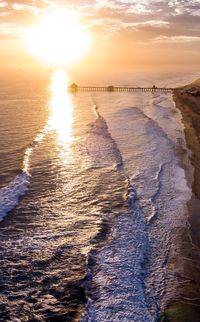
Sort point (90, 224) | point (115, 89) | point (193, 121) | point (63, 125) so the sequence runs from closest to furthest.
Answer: point (90, 224)
point (63, 125)
point (193, 121)
point (115, 89)

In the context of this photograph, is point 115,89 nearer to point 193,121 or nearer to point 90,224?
point 193,121

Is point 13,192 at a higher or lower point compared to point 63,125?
lower

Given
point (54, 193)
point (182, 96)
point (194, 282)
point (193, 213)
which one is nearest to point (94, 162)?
point (54, 193)

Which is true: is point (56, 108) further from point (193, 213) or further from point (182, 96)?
point (193, 213)

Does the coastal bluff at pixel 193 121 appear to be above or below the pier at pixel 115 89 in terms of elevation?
below

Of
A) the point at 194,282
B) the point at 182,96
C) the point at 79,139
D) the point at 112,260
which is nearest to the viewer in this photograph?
the point at 194,282

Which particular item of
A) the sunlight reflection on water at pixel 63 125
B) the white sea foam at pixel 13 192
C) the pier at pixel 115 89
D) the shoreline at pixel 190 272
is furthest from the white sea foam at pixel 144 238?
the pier at pixel 115 89

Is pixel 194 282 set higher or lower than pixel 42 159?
lower

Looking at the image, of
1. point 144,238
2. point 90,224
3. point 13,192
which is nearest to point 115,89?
point 13,192

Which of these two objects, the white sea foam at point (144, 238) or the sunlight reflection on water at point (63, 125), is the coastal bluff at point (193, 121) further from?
the sunlight reflection on water at point (63, 125)
